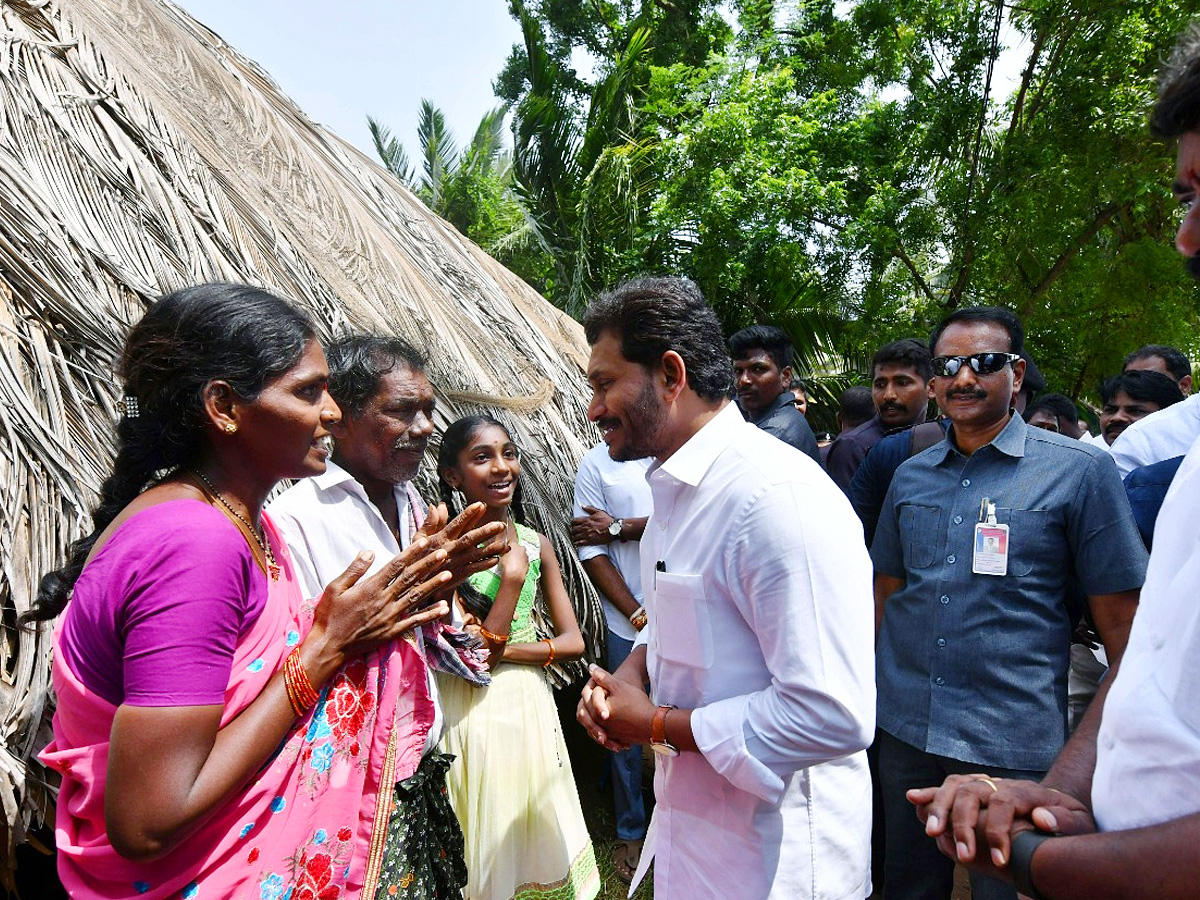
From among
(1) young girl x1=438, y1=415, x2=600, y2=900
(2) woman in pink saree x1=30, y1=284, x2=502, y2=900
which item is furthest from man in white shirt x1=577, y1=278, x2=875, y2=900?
(1) young girl x1=438, y1=415, x2=600, y2=900

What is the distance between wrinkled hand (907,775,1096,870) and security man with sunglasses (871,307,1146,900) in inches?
54.2

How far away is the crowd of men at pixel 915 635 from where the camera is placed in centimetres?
104

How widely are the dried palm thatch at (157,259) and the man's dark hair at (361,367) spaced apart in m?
0.75

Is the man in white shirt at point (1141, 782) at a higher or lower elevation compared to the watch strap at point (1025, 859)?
higher

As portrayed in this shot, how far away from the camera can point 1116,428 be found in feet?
15.0

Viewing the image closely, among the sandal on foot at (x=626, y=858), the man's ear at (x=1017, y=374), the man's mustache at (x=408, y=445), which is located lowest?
the sandal on foot at (x=626, y=858)

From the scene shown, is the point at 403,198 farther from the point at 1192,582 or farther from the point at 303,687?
the point at 1192,582

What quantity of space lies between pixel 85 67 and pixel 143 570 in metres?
3.53

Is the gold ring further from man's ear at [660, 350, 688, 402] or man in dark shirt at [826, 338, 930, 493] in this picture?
man in dark shirt at [826, 338, 930, 493]

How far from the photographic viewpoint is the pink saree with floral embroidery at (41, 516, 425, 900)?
1.44m

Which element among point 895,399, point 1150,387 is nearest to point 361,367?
point 895,399

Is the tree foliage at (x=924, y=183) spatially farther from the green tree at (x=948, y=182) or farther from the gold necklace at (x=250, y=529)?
the gold necklace at (x=250, y=529)

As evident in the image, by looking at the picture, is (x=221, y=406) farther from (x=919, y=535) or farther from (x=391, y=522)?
(x=919, y=535)

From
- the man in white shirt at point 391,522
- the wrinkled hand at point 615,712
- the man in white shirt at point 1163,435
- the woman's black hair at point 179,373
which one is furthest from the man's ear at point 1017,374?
the woman's black hair at point 179,373
